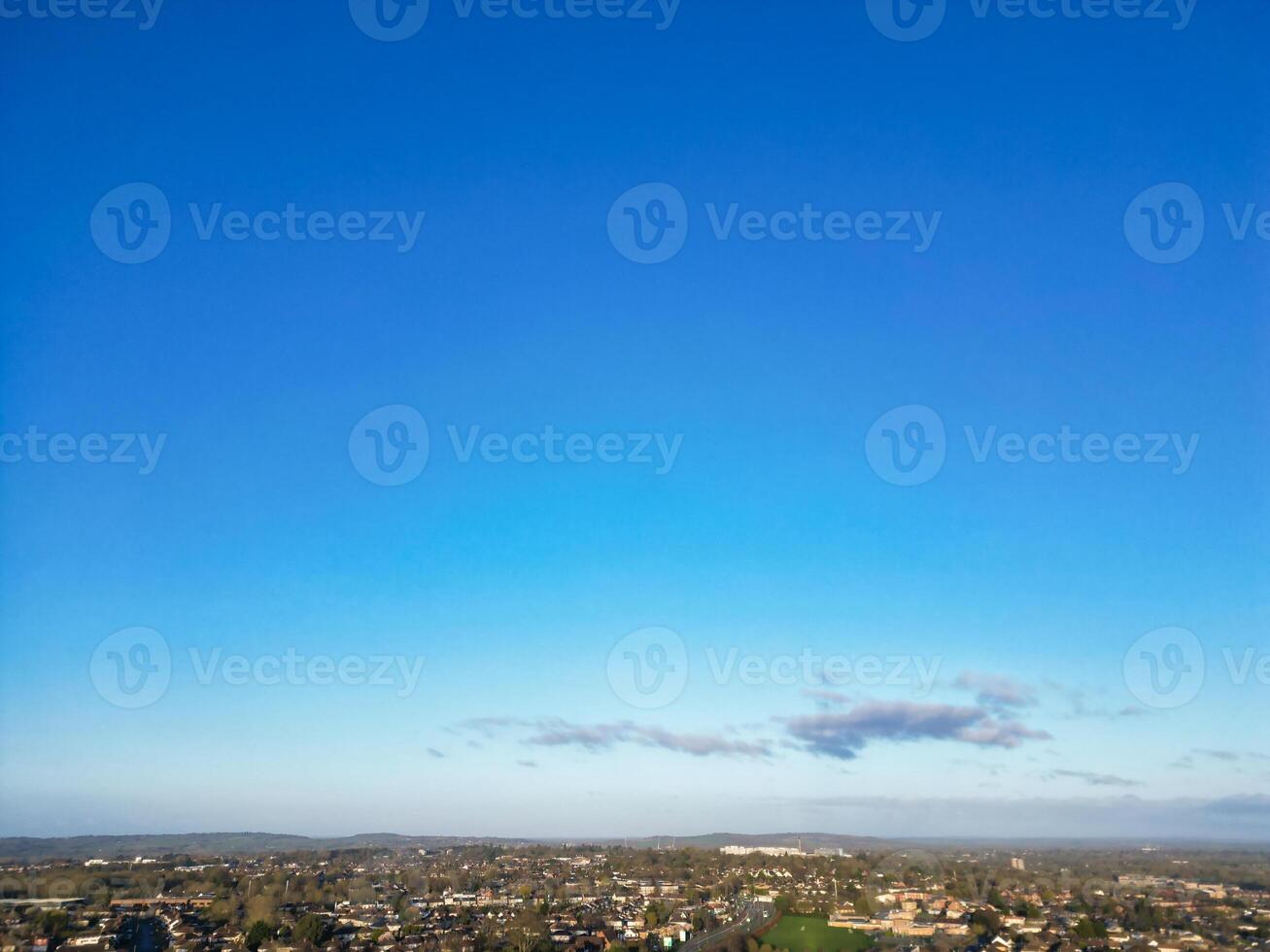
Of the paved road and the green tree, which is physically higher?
the green tree

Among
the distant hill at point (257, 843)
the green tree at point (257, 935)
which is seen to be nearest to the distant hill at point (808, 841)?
the distant hill at point (257, 843)

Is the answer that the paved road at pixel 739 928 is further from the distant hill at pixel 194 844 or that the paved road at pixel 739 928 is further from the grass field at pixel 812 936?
the distant hill at pixel 194 844

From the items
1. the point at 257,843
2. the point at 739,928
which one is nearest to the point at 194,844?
the point at 257,843

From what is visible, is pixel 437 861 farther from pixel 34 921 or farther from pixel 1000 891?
pixel 1000 891

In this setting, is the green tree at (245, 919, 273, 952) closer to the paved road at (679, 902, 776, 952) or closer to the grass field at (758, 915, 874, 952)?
the paved road at (679, 902, 776, 952)

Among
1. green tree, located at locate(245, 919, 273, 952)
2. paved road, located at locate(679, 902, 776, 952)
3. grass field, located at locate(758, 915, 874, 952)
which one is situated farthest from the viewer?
paved road, located at locate(679, 902, 776, 952)

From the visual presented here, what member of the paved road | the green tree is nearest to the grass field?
the paved road

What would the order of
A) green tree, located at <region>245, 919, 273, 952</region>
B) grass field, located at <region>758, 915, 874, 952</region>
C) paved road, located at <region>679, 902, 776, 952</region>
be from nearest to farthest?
grass field, located at <region>758, 915, 874, 952</region>
green tree, located at <region>245, 919, 273, 952</region>
paved road, located at <region>679, 902, 776, 952</region>
